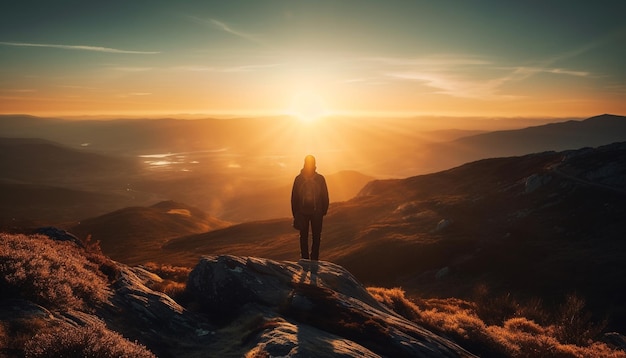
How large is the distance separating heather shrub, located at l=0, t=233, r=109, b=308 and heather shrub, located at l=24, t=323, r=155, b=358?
2415mm

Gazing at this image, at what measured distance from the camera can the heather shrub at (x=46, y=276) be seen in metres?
8.69

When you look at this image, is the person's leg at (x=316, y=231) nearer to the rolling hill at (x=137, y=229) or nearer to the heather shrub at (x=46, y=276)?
the heather shrub at (x=46, y=276)

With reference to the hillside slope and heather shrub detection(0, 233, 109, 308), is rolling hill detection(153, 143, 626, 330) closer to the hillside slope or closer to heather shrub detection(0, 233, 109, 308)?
the hillside slope

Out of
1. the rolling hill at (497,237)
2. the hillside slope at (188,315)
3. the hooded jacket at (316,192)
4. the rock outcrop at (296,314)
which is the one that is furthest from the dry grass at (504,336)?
the rolling hill at (497,237)

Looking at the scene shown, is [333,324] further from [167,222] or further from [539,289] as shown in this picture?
[167,222]

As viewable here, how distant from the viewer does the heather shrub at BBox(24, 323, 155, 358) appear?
623 centimetres

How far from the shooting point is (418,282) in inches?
2034

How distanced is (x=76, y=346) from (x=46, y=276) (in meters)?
3.86

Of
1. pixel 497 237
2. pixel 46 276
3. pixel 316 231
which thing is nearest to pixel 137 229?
Result: pixel 497 237

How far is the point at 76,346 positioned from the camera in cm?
640

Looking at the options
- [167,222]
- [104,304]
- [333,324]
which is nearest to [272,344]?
[333,324]

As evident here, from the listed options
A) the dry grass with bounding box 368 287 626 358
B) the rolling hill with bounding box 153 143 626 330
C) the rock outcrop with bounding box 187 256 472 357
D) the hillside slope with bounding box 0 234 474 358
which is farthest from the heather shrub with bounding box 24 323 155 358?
the rolling hill with bounding box 153 143 626 330

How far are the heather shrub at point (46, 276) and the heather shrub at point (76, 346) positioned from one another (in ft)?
7.92

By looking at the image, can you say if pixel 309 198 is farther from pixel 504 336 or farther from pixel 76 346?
pixel 76 346
